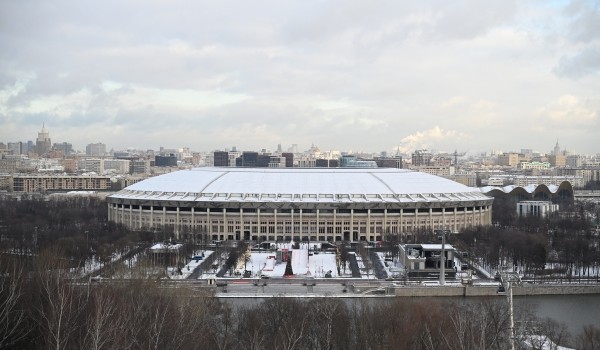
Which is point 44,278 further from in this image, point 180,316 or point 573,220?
point 573,220

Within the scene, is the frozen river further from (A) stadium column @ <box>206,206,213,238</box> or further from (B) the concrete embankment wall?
(A) stadium column @ <box>206,206,213,238</box>

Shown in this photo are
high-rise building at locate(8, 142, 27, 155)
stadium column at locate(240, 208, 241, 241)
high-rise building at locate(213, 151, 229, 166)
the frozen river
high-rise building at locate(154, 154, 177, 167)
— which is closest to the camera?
the frozen river

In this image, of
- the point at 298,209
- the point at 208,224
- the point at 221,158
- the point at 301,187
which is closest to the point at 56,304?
the point at 208,224

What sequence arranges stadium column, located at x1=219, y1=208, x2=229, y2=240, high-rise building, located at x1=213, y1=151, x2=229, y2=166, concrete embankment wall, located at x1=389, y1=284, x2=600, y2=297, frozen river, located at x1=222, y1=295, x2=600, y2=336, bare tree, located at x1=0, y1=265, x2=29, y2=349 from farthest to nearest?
1. high-rise building, located at x1=213, y1=151, x2=229, y2=166
2. stadium column, located at x1=219, y1=208, x2=229, y2=240
3. concrete embankment wall, located at x1=389, y1=284, x2=600, y2=297
4. frozen river, located at x1=222, y1=295, x2=600, y2=336
5. bare tree, located at x1=0, y1=265, x2=29, y2=349

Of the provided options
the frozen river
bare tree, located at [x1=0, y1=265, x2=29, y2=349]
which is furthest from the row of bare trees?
the frozen river

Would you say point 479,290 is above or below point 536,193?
below

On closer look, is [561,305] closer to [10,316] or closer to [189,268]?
[189,268]

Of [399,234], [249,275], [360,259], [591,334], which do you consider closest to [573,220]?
[399,234]
